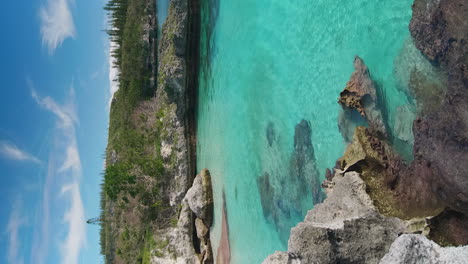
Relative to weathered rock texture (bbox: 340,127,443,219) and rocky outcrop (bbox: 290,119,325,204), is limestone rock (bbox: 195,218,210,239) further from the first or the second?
weathered rock texture (bbox: 340,127,443,219)

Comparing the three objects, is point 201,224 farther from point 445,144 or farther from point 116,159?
point 445,144

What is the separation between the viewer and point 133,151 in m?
16.0

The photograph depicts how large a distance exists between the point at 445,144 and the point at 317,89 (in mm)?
3285

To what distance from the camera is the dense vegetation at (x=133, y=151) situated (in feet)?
48.0

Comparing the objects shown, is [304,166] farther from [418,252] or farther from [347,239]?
[418,252]

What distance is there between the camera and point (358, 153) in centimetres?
682

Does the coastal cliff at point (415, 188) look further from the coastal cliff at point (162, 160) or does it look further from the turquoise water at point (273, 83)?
the coastal cliff at point (162, 160)

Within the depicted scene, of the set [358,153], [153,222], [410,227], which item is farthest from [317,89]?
[153,222]

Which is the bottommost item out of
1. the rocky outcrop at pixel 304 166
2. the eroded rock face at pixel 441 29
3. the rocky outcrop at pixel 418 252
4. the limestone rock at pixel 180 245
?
the rocky outcrop at pixel 418 252

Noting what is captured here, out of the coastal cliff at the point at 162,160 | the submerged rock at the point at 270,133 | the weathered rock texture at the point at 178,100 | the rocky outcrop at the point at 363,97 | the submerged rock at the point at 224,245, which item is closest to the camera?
the rocky outcrop at the point at 363,97

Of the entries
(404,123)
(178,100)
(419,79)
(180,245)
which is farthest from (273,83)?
(180,245)

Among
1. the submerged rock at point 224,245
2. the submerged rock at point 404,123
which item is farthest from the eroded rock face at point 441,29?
the submerged rock at point 224,245

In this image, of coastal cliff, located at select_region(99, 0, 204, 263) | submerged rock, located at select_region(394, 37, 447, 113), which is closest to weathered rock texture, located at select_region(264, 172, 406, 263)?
submerged rock, located at select_region(394, 37, 447, 113)

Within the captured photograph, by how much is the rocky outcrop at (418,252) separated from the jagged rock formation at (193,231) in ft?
29.4
